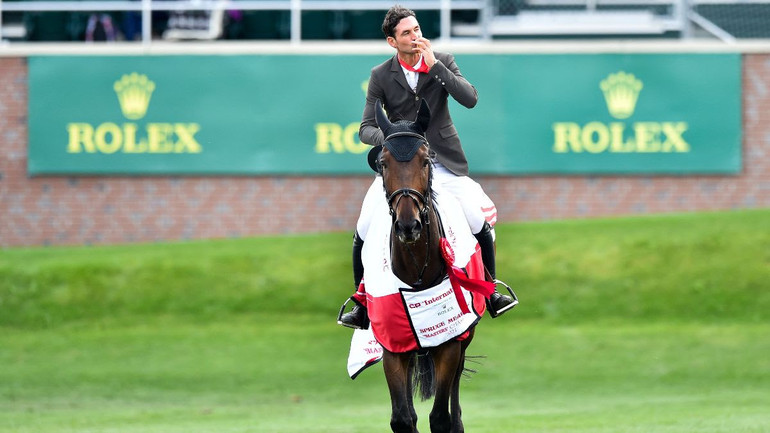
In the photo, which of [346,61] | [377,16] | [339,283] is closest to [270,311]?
[339,283]

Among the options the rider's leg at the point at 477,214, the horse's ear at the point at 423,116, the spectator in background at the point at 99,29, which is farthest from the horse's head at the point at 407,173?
the spectator in background at the point at 99,29

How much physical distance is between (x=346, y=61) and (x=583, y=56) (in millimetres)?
3852

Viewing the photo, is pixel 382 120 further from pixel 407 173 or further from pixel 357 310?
pixel 357 310

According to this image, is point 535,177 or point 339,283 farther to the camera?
point 535,177

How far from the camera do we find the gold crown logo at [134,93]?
69.9ft

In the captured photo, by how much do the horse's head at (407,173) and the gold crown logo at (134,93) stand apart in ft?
47.1

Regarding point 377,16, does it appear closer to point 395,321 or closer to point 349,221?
point 349,221

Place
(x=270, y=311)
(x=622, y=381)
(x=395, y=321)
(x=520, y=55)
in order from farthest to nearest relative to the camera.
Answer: (x=520, y=55)
(x=270, y=311)
(x=622, y=381)
(x=395, y=321)

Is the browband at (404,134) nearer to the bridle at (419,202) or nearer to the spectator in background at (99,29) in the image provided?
the bridle at (419,202)

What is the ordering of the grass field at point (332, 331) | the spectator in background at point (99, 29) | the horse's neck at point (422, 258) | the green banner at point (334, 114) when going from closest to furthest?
the horse's neck at point (422, 258), the grass field at point (332, 331), the green banner at point (334, 114), the spectator in background at point (99, 29)

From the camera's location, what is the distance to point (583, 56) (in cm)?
2098

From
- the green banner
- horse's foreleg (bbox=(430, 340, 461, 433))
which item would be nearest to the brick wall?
the green banner

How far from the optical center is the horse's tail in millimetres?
8945

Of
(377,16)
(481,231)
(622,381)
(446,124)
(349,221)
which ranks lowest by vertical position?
(622,381)
